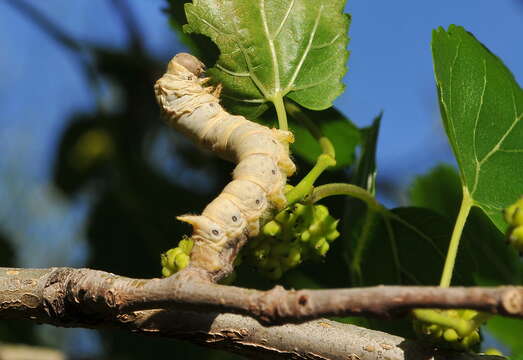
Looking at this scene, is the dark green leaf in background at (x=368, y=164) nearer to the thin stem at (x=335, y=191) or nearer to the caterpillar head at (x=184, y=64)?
the thin stem at (x=335, y=191)

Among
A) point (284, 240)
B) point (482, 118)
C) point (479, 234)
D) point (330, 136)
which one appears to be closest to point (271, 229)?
point (284, 240)

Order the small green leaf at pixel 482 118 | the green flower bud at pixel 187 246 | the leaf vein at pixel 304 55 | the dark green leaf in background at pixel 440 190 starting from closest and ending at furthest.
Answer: the green flower bud at pixel 187 246 → the small green leaf at pixel 482 118 → the leaf vein at pixel 304 55 → the dark green leaf in background at pixel 440 190

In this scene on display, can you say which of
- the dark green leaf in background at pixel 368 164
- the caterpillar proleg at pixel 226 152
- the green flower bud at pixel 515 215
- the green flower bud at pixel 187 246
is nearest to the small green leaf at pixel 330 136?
the dark green leaf in background at pixel 368 164

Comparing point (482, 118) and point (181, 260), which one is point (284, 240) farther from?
point (482, 118)

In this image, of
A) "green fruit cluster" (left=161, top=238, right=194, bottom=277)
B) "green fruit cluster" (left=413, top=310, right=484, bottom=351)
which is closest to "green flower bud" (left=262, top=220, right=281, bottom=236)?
"green fruit cluster" (left=161, top=238, right=194, bottom=277)

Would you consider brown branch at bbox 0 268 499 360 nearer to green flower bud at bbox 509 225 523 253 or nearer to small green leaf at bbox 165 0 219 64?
green flower bud at bbox 509 225 523 253

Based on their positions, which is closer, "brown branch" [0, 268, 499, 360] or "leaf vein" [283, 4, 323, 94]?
"brown branch" [0, 268, 499, 360]

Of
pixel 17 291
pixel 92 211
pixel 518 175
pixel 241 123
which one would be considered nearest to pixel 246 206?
pixel 241 123
